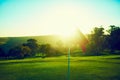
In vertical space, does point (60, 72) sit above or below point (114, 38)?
below

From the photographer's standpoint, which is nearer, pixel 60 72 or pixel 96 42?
pixel 60 72

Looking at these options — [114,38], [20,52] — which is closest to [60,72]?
[20,52]

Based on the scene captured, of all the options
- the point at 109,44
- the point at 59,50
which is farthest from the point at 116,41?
the point at 59,50

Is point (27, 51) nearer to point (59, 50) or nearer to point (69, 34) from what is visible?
point (59, 50)

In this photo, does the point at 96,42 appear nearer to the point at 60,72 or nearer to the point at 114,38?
the point at 114,38

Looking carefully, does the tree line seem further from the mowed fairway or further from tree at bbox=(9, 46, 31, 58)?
the mowed fairway

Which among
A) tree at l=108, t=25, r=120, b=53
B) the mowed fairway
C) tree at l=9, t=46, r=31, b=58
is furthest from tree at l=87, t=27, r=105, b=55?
the mowed fairway

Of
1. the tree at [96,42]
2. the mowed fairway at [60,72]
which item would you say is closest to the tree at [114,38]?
the tree at [96,42]

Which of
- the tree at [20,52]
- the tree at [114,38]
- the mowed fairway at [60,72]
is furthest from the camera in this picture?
the tree at [114,38]

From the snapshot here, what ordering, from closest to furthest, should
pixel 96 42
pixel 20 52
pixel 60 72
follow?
pixel 60 72, pixel 20 52, pixel 96 42

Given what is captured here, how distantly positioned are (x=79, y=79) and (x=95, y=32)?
327 ft

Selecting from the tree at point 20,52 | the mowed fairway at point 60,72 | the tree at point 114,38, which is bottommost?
the mowed fairway at point 60,72

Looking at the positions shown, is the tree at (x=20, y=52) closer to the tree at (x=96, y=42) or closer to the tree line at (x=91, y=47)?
the tree line at (x=91, y=47)

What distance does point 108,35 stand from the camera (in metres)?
121
